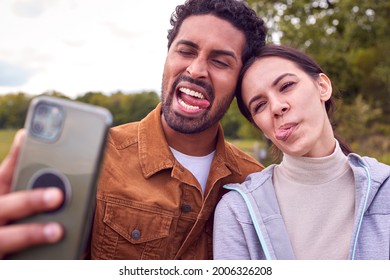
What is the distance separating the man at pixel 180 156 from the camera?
125 centimetres

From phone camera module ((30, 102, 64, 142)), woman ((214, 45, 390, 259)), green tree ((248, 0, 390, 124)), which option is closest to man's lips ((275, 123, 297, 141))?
woman ((214, 45, 390, 259))

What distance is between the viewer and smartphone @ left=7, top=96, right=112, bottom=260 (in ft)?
2.58

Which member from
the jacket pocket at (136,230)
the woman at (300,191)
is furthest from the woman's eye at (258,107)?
the jacket pocket at (136,230)

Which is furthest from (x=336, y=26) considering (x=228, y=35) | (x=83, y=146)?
(x=83, y=146)

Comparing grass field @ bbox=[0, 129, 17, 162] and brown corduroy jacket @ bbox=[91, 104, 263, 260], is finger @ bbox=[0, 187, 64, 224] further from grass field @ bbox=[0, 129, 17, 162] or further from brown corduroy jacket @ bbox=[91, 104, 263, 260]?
brown corduroy jacket @ bbox=[91, 104, 263, 260]

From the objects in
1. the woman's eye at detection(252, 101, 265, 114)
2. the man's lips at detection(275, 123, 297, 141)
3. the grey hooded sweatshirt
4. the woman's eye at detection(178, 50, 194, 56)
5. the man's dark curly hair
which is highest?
the man's dark curly hair

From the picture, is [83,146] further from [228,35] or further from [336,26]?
[336,26]

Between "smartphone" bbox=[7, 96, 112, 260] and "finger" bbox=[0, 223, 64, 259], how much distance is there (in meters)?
0.01

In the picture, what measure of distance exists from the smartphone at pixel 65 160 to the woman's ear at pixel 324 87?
28.8 inches

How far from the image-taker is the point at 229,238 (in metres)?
1.20

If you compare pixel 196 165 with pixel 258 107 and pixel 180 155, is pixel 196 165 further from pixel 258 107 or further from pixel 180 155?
pixel 258 107

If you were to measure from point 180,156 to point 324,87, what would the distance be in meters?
0.47

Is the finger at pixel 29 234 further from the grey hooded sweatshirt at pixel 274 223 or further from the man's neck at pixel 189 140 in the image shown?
the man's neck at pixel 189 140
